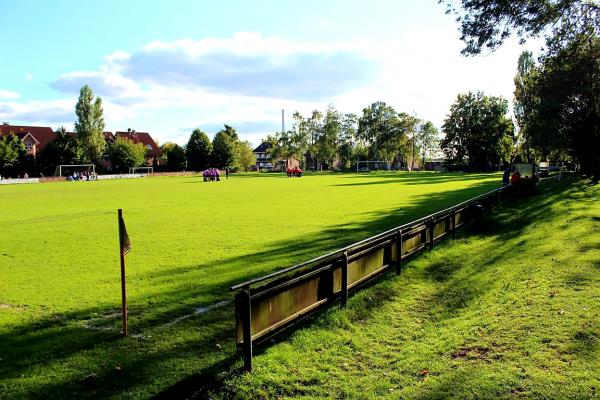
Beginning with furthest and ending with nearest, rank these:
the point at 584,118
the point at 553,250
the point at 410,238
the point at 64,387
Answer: the point at 584,118 < the point at 553,250 < the point at 410,238 < the point at 64,387

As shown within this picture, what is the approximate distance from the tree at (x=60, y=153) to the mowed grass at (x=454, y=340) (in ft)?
279

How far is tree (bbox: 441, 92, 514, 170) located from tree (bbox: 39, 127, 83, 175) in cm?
7535

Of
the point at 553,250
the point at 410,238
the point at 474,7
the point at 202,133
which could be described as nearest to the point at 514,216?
the point at 553,250

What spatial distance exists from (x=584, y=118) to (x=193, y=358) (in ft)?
101

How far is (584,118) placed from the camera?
93.1ft

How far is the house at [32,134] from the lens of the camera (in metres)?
92.7

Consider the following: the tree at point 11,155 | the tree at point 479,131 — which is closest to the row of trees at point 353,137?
the tree at point 479,131

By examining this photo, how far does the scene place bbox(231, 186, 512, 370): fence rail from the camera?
489 centimetres

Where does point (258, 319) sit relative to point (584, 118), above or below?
below

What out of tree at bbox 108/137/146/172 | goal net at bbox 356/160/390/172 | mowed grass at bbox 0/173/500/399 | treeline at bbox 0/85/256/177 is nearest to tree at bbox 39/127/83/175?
treeline at bbox 0/85/256/177

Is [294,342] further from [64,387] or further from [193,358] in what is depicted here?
[64,387]

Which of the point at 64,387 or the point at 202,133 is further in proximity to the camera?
the point at 202,133

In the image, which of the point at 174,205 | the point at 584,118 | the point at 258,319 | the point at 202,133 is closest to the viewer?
the point at 258,319

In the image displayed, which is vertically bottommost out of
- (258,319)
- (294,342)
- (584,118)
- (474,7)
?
(294,342)
